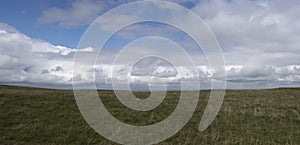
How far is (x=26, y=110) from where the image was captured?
27141 mm

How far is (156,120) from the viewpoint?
25.6 meters

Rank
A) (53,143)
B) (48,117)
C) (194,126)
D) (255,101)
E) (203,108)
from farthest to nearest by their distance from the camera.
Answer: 1. (255,101)
2. (203,108)
3. (48,117)
4. (194,126)
5. (53,143)

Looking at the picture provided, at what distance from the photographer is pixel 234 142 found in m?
20.0

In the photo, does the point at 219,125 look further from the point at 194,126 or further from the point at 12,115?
the point at 12,115

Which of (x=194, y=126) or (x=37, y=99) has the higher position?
(x=37, y=99)

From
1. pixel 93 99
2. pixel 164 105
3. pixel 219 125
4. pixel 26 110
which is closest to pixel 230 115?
pixel 219 125

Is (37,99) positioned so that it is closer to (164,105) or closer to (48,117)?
(48,117)

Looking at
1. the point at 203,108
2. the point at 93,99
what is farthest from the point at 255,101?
the point at 93,99

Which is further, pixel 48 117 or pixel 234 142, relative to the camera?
pixel 48 117

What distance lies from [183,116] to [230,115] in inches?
163

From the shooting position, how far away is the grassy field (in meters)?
20.6

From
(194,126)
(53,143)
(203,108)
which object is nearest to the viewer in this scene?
(53,143)

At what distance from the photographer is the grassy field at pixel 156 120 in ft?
67.6

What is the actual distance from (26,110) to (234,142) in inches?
709
